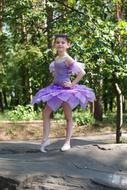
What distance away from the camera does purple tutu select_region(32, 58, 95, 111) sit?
6.93m

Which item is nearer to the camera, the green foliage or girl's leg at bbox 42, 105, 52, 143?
girl's leg at bbox 42, 105, 52, 143

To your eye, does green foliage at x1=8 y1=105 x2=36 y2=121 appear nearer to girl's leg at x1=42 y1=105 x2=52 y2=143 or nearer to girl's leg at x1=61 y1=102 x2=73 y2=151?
girl's leg at x1=42 y1=105 x2=52 y2=143

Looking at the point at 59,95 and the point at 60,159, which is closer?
the point at 60,159

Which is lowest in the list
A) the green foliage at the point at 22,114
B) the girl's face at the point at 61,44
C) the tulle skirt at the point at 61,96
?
the green foliage at the point at 22,114

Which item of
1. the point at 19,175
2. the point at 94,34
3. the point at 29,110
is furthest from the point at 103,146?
the point at 29,110

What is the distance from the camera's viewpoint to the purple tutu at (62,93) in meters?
6.93

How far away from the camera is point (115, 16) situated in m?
14.0

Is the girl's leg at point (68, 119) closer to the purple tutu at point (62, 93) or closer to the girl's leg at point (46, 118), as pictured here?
the purple tutu at point (62, 93)

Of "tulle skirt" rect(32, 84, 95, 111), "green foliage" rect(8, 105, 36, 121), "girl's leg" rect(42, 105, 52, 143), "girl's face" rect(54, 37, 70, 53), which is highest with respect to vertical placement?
"girl's face" rect(54, 37, 70, 53)

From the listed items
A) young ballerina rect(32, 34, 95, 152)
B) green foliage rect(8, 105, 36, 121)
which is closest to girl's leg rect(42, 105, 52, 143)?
young ballerina rect(32, 34, 95, 152)

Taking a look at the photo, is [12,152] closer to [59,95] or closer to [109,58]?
[59,95]

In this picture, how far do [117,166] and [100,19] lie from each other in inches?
192

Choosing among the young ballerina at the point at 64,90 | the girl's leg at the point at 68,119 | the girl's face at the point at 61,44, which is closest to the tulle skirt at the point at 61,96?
the young ballerina at the point at 64,90

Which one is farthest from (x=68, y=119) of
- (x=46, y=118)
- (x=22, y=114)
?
(x=22, y=114)
